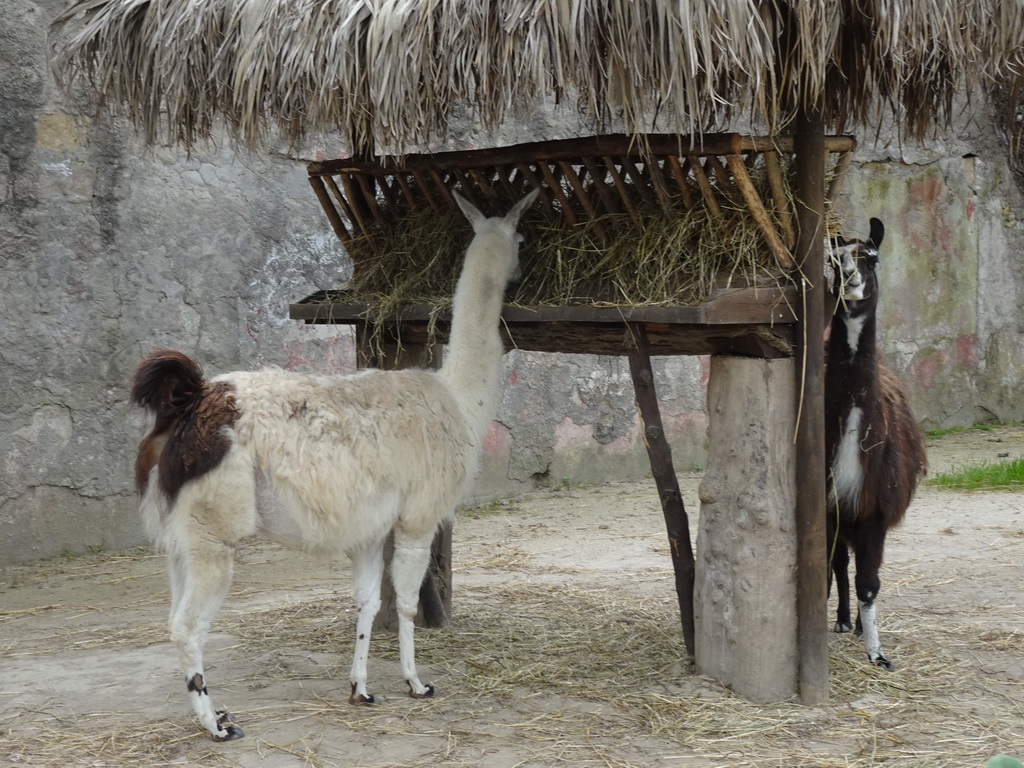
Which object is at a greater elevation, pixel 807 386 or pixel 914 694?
pixel 807 386

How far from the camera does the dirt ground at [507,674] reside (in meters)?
3.60

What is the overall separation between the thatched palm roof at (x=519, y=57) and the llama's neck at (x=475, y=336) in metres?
0.56

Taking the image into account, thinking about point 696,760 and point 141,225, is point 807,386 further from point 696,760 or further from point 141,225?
point 141,225

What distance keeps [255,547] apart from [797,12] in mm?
4967

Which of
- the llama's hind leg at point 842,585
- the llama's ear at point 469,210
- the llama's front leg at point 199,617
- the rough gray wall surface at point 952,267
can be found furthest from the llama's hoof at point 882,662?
→ the rough gray wall surface at point 952,267

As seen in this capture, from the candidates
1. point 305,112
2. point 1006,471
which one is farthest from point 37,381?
point 1006,471

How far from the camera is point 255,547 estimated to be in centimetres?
710

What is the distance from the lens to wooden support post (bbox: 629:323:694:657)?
4195 millimetres

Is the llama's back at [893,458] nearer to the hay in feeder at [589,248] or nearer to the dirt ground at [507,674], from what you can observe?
the dirt ground at [507,674]

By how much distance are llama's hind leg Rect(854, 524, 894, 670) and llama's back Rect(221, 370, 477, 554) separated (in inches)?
60.8

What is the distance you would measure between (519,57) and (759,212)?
0.93 meters

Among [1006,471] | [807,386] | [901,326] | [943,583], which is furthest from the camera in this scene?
[901,326]

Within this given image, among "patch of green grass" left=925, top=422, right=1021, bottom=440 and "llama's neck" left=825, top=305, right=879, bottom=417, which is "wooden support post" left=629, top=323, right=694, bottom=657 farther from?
"patch of green grass" left=925, top=422, right=1021, bottom=440

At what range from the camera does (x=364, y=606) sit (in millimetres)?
4145
